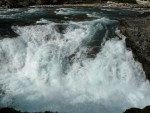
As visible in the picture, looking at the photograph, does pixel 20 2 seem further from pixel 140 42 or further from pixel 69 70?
pixel 69 70

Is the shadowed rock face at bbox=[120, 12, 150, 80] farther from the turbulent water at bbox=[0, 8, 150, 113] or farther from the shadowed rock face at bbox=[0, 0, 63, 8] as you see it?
the shadowed rock face at bbox=[0, 0, 63, 8]

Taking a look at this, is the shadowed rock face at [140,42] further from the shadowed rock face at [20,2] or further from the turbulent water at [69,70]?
the shadowed rock face at [20,2]

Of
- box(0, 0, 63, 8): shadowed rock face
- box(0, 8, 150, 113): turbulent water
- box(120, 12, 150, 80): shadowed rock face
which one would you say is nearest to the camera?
box(0, 8, 150, 113): turbulent water

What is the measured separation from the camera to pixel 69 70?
26.1 metres

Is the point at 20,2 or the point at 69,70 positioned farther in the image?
the point at 20,2

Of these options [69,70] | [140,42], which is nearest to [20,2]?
[140,42]

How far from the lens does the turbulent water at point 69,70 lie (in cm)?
2227

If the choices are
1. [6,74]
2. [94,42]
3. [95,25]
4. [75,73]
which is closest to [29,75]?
[6,74]

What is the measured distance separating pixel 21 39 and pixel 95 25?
792 centimetres

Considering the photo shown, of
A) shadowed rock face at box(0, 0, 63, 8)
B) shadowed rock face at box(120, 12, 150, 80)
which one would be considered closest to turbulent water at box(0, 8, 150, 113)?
shadowed rock face at box(120, 12, 150, 80)

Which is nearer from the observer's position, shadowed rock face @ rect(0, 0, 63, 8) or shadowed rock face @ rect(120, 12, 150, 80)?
shadowed rock face @ rect(120, 12, 150, 80)

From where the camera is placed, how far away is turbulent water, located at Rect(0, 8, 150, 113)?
73.0 feet

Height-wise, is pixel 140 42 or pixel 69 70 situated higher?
pixel 140 42

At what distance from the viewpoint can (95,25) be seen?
3219 cm
